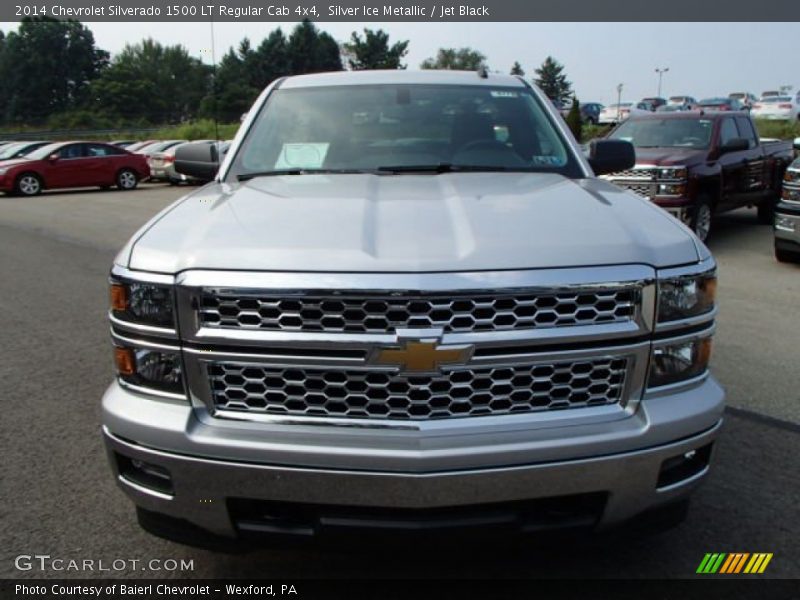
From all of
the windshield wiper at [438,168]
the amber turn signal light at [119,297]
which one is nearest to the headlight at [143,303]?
the amber turn signal light at [119,297]

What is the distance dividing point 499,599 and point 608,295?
45.9 inches

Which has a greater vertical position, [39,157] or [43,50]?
[43,50]

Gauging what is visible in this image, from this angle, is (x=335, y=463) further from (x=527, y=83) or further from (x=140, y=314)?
(x=527, y=83)

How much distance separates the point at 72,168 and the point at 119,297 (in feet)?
72.4

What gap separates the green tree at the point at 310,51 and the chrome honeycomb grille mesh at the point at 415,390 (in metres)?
93.1

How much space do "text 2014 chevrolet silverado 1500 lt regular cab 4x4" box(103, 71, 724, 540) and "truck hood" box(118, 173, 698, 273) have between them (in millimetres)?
10

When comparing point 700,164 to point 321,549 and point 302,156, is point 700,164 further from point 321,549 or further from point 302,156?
point 321,549

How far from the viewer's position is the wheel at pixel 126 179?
2306 centimetres

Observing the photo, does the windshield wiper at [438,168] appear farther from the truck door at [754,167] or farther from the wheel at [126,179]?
the wheel at [126,179]

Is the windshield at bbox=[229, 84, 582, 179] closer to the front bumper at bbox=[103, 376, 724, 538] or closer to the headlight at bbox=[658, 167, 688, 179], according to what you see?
the front bumper at bbox=[103, 376, 724, 538]

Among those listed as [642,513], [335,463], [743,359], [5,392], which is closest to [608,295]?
[642,513]

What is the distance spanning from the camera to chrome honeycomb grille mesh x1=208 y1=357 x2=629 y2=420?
2.16 meters

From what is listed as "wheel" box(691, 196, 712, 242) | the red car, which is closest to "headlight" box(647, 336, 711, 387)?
"wheel" box(691, 196, 712, 242)

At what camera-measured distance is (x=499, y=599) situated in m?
2.57
